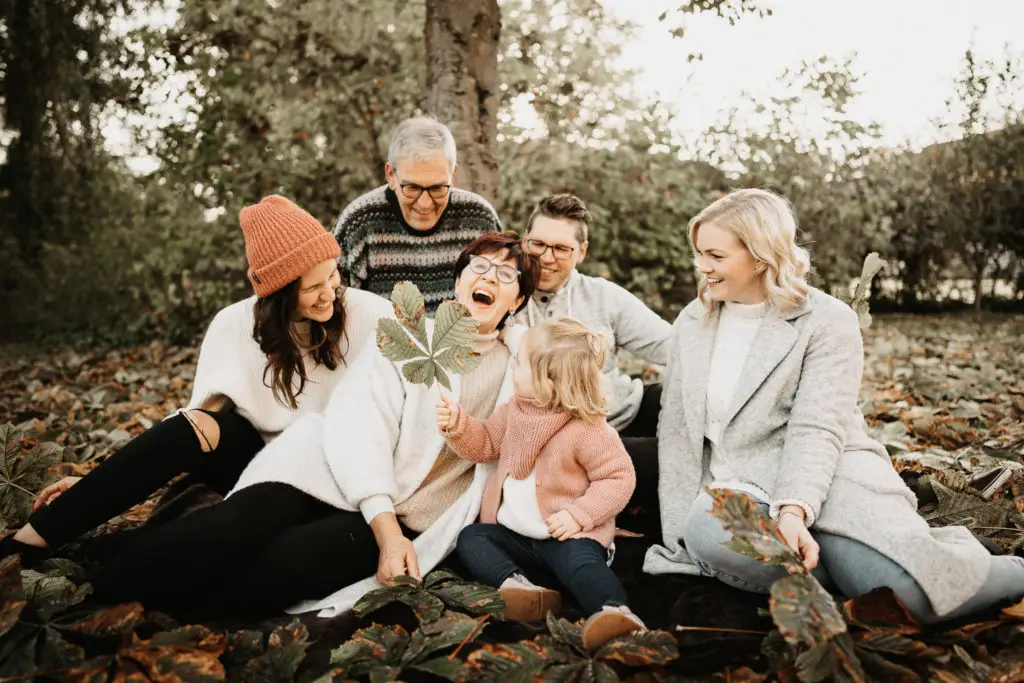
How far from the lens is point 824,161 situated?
30.5 feet

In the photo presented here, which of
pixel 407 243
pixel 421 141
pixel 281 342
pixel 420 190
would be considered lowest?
pixel 281 342

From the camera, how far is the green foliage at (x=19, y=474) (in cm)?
268

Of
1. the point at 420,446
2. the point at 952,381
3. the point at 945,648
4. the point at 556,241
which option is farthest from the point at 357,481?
the point at 952,381

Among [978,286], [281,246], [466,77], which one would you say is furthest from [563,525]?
[978,286]

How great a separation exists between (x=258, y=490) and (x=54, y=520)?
1.82 ft

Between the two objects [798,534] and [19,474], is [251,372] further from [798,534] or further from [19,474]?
[798,534]

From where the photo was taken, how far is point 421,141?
325cm

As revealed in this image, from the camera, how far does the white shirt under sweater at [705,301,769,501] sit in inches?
98.6

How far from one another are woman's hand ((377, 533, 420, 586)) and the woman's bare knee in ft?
2.13

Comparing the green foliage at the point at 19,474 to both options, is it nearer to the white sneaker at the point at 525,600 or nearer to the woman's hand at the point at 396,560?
the woman's hand at the point at 396,560

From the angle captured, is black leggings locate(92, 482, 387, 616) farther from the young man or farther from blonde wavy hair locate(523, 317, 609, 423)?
the young man

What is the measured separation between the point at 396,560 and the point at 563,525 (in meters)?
0.48

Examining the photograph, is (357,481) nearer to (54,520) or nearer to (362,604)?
(362,604)

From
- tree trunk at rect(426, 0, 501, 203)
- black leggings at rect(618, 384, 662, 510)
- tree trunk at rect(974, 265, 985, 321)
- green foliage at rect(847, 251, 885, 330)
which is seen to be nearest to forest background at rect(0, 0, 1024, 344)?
tree trunk at rect(974, 265, 985, 321)
